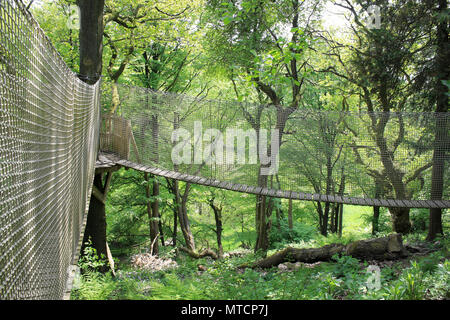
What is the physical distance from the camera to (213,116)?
598cm

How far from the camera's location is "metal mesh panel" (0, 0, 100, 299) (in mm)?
923

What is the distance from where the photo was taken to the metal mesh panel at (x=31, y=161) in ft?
3.03

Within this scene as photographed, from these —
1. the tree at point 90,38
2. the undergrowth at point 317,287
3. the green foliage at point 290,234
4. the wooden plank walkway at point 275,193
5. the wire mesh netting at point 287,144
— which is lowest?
the green foliage at point 290,234

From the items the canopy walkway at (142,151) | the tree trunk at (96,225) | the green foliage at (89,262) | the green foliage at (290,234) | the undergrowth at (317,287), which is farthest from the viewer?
the green foliage at (290,234)

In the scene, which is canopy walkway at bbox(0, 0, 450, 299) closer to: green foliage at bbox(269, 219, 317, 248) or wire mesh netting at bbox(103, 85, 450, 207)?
wire mesh netting at bbox(103, 85, 450, 207)

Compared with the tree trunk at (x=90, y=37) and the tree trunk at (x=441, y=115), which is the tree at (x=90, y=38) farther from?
the tree trunk at (x=441, y=115)

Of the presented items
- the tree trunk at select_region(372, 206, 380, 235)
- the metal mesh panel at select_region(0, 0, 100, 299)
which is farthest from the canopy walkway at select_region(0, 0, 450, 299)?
the tree trunk at select_region(372, 206, 380, 235)

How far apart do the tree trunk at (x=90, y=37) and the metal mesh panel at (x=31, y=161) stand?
295cm

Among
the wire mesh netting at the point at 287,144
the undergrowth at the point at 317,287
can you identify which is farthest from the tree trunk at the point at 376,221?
the undergrowth at the point at 317,287

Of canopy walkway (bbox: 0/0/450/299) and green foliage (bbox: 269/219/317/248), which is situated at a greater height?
canopy walkway (bbox: 0/0/450/299)

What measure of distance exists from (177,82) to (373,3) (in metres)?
6.29

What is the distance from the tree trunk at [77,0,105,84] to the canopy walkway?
1.73ft

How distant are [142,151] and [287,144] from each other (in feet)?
8.31

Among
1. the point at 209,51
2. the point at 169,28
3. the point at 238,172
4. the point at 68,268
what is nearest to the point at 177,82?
the point at 169,28
